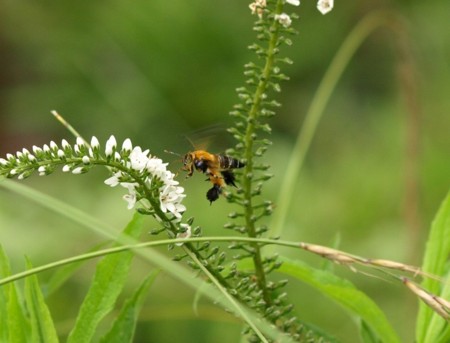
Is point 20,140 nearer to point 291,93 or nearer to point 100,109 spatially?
point 100,109

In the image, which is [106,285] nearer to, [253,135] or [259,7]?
[253,135]

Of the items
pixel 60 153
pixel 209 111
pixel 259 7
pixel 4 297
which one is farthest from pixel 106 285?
pixel 209 111

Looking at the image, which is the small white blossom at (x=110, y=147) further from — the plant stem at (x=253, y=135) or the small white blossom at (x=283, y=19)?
the small white blossom at (x=283, y=19)

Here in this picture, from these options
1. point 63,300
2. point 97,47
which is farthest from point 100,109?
point 63,300

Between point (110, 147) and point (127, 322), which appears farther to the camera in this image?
point (127, 322)

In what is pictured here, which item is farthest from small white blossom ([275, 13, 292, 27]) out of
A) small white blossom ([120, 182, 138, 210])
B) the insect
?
small white blossom ([120, 182, 138, 210])
